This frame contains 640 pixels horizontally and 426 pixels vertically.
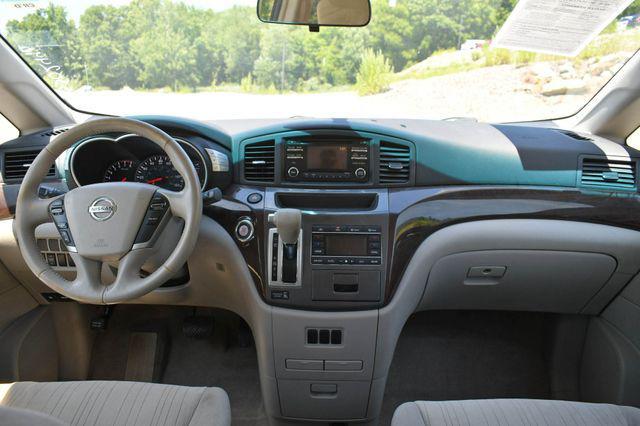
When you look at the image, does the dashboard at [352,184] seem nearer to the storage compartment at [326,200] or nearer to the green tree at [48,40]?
the storage compartment at [326,200]

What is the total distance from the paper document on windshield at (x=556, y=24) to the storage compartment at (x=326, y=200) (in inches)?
37.6

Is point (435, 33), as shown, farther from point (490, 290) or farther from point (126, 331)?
point (126, 331)

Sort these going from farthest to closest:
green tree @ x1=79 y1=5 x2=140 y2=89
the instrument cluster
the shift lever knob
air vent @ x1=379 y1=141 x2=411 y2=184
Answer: green tree @ x1=79 y1=5 x2=140 y2=89, air vent @ x1=379 y1=141 x2=411 y2=184, the instrument cluster, the shift lever knob

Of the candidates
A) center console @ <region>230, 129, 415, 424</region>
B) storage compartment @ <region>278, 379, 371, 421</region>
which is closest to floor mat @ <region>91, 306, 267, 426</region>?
storage compartment @ <region>278, 379, 371, 421</region>

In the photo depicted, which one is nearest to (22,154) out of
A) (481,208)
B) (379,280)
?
(379,280)

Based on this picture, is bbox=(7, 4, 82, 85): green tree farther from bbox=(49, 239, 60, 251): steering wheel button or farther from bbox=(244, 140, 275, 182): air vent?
bbox=(244, 140, 275, 182): air vent

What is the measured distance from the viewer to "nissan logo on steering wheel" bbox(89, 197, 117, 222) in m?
1.72

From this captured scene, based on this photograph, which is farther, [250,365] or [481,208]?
[250,365]

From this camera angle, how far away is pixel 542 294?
7.93 feet

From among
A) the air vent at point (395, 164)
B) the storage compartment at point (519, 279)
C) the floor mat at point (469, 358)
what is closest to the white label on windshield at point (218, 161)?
the air vent at point (395, 164)

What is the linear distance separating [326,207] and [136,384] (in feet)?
3.14

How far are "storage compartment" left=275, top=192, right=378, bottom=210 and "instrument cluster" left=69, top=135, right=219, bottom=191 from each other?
32cm

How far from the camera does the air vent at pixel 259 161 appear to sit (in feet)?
7.15

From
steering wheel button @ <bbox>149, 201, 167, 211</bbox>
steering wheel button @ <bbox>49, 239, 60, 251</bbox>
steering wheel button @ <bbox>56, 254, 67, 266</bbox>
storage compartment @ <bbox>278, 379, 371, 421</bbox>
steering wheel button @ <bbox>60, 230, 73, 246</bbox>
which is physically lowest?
storage compartment @ <bbox>278, 379, 371, 421</bbox>
